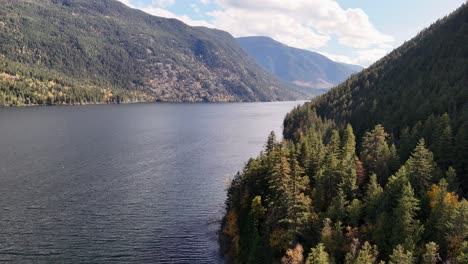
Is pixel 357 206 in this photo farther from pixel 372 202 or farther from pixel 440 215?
pixel 440 215

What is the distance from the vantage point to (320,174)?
251 feet

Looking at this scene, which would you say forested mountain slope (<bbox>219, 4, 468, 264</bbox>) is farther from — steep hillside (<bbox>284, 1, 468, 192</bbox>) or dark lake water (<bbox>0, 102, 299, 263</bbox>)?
dark lake water (<bbox>0, 102, 299, 263</bbox>)

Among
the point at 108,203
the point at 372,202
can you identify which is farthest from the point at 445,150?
the point at 108,203

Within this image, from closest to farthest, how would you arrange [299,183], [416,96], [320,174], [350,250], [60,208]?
[350,250]
[299,183]
[320,174]
[60,208]
[416,96]

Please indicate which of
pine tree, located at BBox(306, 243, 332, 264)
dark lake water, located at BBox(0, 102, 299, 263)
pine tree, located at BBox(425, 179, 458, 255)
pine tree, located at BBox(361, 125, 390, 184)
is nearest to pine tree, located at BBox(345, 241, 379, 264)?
pine tree, located at BBox(306, 243, 332, 264)

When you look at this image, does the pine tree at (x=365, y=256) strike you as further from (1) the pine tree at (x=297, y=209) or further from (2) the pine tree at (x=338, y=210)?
(1) the pine tree at (x=297, y=209)

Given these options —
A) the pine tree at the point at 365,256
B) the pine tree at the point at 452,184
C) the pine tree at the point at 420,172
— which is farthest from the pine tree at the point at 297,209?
the pine tree at the point at 452,184

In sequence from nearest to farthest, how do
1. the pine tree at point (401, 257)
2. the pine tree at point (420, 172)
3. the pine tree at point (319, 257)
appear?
the pine tree at point (401, 257)
the pine tree at point (319, 257)
the pine tree at point (420, 172)

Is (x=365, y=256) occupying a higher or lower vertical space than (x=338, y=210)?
lower

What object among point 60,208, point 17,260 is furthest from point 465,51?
point 17,260

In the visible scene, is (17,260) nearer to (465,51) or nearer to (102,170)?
(102,170)

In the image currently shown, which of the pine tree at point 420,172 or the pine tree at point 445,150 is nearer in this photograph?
the pine tree at point 420,172

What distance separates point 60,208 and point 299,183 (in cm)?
6240

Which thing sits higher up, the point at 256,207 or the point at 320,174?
the point at 320,174
